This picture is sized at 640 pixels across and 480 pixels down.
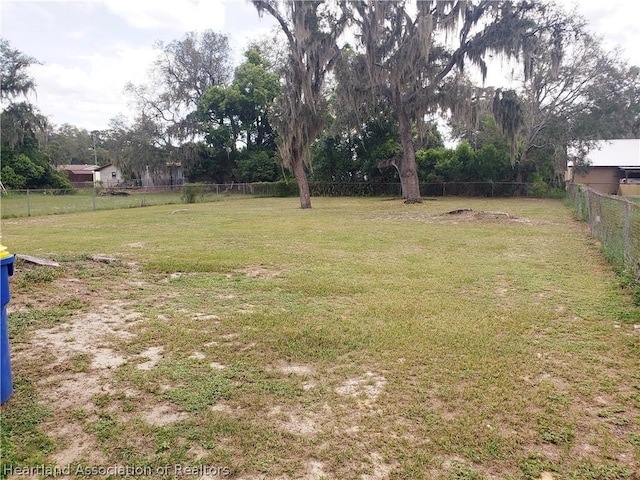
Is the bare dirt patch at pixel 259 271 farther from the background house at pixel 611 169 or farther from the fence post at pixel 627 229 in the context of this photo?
the background house at pixel 611 169

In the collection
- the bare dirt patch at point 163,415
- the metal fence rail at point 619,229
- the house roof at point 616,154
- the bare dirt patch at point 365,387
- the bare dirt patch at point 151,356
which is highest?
the house roof at point 616,154

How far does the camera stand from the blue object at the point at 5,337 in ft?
8.41

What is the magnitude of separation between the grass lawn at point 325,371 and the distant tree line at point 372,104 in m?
14.1

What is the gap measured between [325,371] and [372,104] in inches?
796

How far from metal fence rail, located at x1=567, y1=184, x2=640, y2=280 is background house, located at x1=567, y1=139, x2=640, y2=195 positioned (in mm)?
20999

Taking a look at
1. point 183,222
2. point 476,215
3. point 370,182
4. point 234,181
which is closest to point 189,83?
point 234,181

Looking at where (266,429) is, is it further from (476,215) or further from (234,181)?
(234,181)

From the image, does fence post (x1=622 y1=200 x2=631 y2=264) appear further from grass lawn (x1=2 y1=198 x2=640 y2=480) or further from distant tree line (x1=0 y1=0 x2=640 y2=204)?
distant tree line (x1=0 y1=0 x2=640 y2=204)

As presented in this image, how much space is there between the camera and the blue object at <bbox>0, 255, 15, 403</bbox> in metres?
2.56

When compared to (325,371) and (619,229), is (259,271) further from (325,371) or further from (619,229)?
(619,229)

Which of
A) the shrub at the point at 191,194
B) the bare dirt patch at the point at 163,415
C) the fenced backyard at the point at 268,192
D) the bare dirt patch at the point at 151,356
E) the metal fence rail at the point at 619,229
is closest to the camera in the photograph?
the bare dirt patch at the point at 163,415

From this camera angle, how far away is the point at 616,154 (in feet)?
94.8

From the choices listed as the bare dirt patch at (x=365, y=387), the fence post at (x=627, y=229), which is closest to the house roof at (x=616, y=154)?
the fence post at (x=627, y=229)

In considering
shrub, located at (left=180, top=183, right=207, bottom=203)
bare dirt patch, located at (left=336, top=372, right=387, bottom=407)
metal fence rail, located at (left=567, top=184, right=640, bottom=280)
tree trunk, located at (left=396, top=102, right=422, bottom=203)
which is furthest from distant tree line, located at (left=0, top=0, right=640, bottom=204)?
bare dirt patch, located at (left=336, top=372, right=387, bottom=407)
